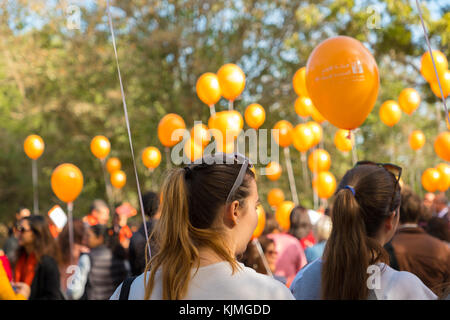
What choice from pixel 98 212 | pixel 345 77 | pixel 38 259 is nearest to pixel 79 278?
pixel 38 259

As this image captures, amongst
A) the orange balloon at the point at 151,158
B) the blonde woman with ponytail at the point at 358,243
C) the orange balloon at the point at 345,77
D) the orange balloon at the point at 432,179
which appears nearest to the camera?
the blonde woman with ponytail at the point at 358,243

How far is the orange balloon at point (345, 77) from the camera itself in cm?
349

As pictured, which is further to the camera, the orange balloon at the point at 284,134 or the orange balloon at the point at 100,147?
the orange balloon at the point at 100,147

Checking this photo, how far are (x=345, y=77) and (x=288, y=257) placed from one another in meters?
1.58

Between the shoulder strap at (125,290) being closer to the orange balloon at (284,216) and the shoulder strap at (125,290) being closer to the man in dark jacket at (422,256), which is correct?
the man in dark jacket at (422,256)

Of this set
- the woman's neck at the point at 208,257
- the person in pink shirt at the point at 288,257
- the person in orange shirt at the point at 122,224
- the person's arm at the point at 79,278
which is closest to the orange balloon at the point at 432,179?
the person in pink shirt at the point at 288,257

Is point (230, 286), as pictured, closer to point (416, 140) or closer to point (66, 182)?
point (66, 182)

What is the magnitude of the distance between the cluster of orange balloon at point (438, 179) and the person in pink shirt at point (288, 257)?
358 centimetres

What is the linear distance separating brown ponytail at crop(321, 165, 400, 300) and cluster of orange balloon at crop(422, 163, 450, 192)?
5.66m

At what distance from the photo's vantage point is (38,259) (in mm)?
3408

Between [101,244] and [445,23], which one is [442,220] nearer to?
[101,244]

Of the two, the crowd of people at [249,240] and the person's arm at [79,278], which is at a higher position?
the crowd of people at [249,240]

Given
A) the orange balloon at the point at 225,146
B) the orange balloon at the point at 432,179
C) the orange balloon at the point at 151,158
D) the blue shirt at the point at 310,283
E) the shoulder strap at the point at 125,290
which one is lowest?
the orange balloon at the point at 432,179

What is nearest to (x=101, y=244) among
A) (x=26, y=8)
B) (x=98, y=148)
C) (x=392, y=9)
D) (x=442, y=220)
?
(x=442, y=220)
